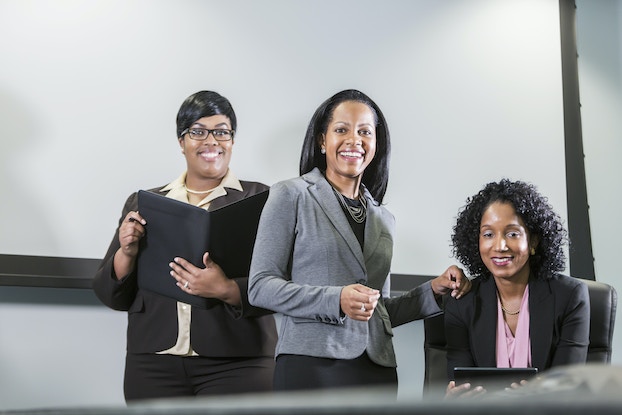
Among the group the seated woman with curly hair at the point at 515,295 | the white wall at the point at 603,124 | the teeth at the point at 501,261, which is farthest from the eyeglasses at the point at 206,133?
the white wall at the point at 603,124

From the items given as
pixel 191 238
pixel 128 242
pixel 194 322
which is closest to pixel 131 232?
pixel 128 242

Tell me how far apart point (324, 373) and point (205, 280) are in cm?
44

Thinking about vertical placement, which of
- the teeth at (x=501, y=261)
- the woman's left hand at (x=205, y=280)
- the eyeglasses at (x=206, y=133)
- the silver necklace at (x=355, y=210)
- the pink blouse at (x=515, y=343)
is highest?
the eyeglasses at (x=206, y=133)

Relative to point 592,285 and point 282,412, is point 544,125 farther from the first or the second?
point 282,412

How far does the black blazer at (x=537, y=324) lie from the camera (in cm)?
206

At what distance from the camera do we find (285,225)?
6.40 ft

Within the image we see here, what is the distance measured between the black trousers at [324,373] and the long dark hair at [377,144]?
0.52m

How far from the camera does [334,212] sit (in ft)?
6.54

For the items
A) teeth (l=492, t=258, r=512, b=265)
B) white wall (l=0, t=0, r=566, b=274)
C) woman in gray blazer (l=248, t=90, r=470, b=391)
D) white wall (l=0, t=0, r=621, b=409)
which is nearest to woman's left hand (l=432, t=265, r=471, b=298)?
woman in gray blazer (l=248, t=90, r=470, b=391)

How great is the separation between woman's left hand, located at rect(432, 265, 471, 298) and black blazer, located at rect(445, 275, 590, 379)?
0.07 m

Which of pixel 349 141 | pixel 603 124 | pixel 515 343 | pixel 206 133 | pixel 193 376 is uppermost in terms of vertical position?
pixel 603 124

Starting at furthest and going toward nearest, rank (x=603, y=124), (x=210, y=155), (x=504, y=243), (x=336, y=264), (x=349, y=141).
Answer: (x=603, y=124) < (x=210, y=155) < (x=504, y=243) < (x=349, y=141) < (x=336, y=264)

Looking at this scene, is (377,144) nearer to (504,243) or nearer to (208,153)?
(504,243)

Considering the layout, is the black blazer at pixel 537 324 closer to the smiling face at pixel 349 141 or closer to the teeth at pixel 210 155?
the smiling face at pixel 349 141
